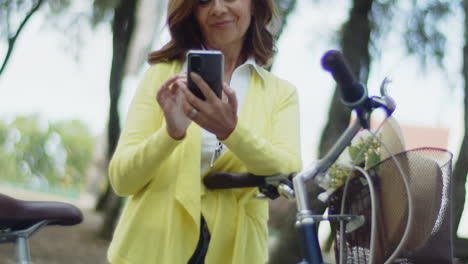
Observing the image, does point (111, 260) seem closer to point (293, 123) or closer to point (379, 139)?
point (293, 123)

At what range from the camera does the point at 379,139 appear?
161 centimetres

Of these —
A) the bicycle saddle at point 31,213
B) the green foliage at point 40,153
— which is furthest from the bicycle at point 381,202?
the green foliage at point 40,153

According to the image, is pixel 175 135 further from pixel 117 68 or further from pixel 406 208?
pixel 117 68

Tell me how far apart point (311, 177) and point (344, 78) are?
0.28 metres

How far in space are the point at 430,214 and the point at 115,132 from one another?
6.44 metres

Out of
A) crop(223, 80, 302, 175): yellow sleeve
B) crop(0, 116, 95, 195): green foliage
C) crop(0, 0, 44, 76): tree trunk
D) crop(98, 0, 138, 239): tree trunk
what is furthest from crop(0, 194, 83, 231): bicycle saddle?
crop(0, 116, 95, 195): green foliage

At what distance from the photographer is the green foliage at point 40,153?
17422mm

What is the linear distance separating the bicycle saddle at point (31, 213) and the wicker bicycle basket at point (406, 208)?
2.85 feet

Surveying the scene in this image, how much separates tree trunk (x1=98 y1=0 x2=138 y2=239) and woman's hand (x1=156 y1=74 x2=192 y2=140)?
563cm

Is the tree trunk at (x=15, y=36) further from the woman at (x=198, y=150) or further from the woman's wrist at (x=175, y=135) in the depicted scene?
the woman's wrist at (x=175, y=135)

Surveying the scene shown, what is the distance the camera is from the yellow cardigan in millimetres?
1752

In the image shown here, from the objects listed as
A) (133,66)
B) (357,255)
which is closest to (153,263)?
(357,255)

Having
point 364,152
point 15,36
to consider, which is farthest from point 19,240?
point 15,36

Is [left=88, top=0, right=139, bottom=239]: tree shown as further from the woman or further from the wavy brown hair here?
the woman
